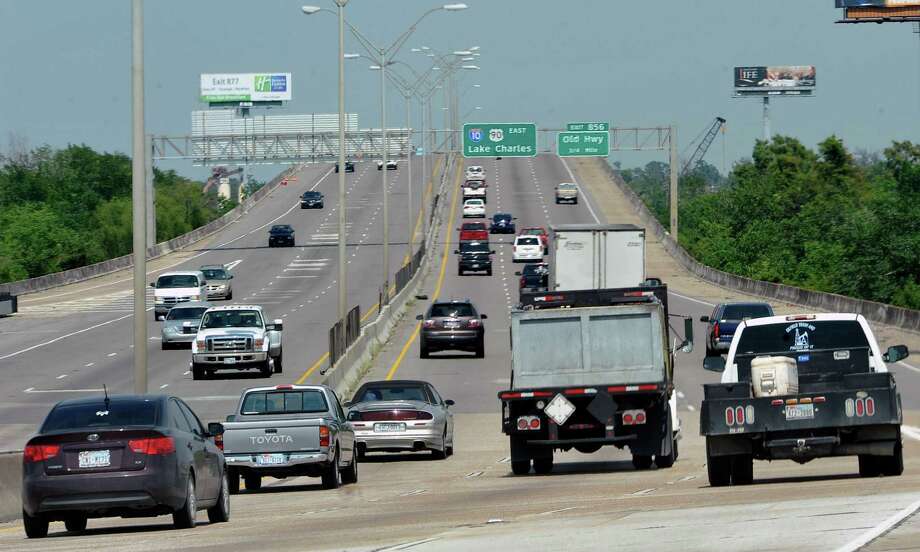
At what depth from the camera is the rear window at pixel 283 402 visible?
23.7 metres

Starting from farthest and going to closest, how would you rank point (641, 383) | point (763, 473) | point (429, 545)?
1. point (641, 383)
2. point (763, 473)
3. point (429, 545)

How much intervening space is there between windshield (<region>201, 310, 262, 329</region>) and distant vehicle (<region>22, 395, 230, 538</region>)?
28.2 meters

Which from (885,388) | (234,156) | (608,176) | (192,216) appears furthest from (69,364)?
(192,216)

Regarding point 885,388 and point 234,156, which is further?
point 234,156

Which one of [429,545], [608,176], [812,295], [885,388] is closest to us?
[429,545]

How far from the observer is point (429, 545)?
13711mm

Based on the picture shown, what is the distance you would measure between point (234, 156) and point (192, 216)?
214 ft

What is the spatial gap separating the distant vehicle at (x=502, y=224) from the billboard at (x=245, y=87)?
80046 mm

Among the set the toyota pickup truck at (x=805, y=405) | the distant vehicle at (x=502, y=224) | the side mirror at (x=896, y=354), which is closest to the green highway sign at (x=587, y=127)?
the distant vehicle at (x=502, y=224)

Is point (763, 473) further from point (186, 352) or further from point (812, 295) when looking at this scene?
point (812, 295)

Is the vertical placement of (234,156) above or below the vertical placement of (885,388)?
above

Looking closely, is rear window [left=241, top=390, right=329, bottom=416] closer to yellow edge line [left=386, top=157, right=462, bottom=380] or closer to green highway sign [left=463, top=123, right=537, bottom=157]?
yellow edge line [left=386, top=157, right=462, bottom=380]

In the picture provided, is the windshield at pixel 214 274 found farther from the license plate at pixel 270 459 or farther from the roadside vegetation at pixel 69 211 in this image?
Answer: the license plate at pixel 270 459

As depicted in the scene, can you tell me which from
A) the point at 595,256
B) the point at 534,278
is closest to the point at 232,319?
the point at 595,256
